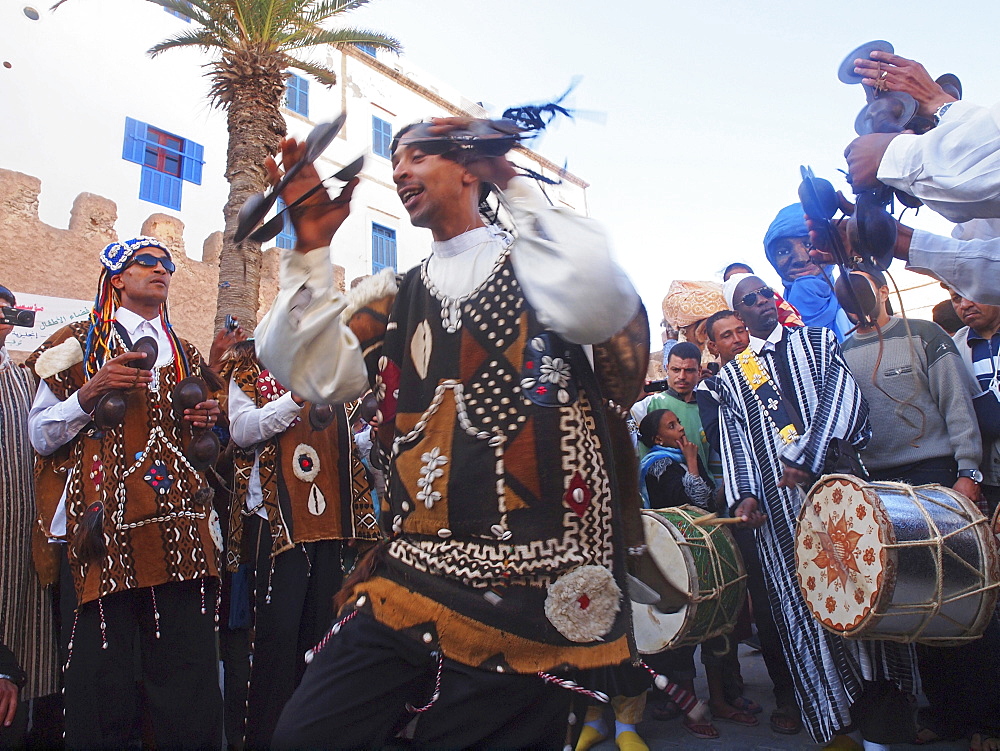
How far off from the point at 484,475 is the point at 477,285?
53cm

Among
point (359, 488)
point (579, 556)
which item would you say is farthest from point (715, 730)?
point (579, 556)

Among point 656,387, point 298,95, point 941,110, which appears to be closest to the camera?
point 941,110

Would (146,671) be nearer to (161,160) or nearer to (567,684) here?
(567,684)

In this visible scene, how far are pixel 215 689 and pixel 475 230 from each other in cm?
242

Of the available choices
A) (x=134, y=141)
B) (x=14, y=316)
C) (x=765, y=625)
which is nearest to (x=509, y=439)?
(x=765, y=625)

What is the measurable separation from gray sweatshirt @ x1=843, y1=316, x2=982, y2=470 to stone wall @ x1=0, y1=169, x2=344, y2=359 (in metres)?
13.5

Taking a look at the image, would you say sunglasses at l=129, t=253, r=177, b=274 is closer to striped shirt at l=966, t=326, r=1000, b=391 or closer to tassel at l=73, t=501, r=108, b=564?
tassel at l=73, t=501, r=108, b=564

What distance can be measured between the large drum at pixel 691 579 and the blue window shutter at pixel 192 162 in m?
17.7

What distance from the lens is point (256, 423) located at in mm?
3887

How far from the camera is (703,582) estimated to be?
157 inches

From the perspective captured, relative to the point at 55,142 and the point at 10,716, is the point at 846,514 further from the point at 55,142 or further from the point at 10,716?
the point at 55,142

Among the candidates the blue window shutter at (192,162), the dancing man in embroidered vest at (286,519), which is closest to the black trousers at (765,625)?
the dancing man in embroidered vest at (286,519)

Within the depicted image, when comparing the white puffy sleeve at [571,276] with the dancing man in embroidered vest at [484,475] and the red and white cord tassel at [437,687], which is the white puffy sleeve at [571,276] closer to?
the dancing man in embroidered vest at [484,475]

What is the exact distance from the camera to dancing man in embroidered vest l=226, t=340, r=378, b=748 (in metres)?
3.65
